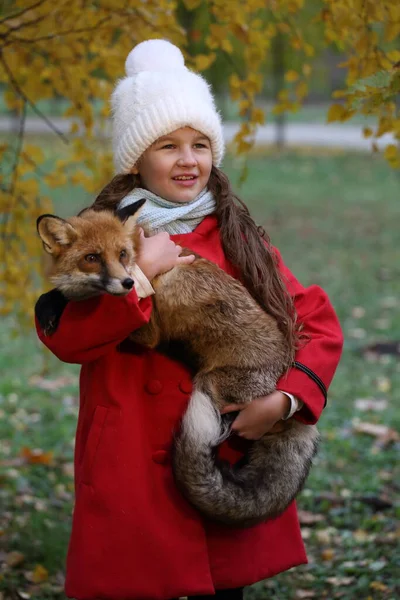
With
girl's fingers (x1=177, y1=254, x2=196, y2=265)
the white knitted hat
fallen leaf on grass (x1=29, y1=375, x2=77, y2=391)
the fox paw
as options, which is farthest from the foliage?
fallen leaf on grass (x1=29, y1=375, x2=77, y2=391)

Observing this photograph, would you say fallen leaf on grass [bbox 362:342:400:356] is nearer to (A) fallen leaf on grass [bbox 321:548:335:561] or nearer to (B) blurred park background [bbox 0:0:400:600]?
(B) blurred park background [bbox 0:0:400:600]

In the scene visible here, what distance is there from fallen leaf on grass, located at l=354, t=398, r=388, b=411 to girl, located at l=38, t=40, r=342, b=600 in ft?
11.6

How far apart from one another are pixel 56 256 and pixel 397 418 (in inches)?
163

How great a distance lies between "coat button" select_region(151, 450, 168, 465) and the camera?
2668 millimetres

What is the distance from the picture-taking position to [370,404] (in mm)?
6371

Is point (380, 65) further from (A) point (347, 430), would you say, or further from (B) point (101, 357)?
(A) point (347, 430)

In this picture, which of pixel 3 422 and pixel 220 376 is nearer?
pixel 220 376

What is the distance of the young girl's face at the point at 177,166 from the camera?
9.09 ft

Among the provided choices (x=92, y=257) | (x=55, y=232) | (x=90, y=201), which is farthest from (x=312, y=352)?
(x=90, y=201)

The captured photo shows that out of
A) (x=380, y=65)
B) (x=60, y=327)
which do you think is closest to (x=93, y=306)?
(x=60, y=327)

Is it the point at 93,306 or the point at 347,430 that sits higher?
the point at 93,306

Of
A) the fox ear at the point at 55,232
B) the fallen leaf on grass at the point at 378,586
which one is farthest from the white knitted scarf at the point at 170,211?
the fallen leaf on grass at the point at 378,586

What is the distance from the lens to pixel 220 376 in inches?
104

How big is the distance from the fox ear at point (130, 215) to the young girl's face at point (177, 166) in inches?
8.5
